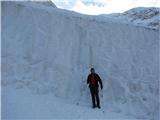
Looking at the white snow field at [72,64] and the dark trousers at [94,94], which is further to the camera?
the dark trousers at [94,94]

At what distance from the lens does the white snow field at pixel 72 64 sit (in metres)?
18.8

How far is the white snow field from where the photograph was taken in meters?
18.8

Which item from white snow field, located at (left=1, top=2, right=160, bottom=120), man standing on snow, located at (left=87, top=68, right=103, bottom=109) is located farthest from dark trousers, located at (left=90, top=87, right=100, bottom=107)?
white snow field, located at (left=1, top=2, right=160, bottom=120)

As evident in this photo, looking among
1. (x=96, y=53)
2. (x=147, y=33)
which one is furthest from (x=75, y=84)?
(x=147, y=33)

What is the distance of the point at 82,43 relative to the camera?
23891mm

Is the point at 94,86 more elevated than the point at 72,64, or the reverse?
the point at 72,64

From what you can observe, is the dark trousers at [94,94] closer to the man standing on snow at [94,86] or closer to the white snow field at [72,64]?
the man standing on snow at [94,86]

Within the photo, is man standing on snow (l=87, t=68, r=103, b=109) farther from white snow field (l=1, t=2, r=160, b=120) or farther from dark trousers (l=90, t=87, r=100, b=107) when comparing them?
white snow field (l=1, t=2, r=160, b=120)

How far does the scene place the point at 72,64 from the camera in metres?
22.3

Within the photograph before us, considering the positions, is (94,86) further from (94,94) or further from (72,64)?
(72,64)

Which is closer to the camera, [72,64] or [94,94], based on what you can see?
[94,94]

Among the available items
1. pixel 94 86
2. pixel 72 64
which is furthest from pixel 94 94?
pixel 72 64

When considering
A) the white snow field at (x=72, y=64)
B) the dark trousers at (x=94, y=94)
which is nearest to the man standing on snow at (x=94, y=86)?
the dark trousers at (x=94, y=94)

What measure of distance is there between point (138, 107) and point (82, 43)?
5.39 m
